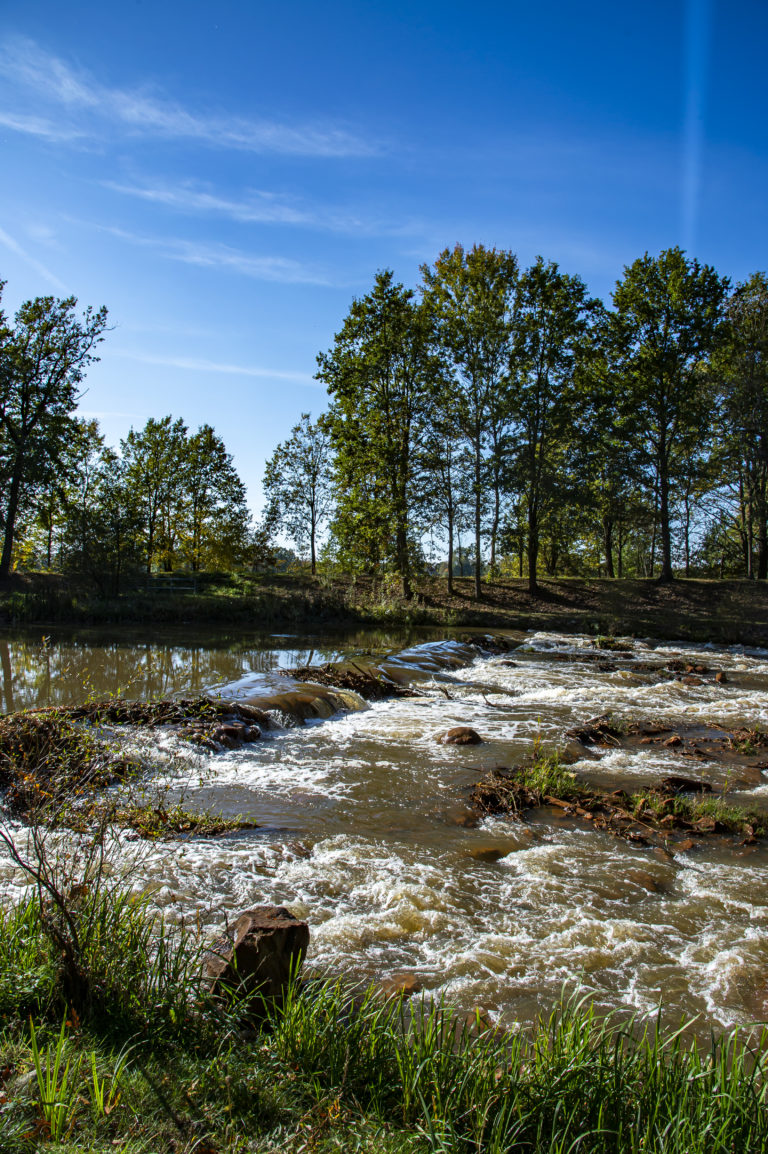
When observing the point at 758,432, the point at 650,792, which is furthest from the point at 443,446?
the point at 650,792

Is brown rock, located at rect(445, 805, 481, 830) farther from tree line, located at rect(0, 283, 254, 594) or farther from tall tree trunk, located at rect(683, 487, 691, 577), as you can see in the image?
tall tree trunk, located at rect(683, 487, 691, 577)

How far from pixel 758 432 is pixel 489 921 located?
3070 centimetres

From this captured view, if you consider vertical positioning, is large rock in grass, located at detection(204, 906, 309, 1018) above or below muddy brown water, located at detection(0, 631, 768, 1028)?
above

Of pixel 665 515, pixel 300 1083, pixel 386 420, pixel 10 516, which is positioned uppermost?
pixel 386 420

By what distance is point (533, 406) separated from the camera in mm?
30172

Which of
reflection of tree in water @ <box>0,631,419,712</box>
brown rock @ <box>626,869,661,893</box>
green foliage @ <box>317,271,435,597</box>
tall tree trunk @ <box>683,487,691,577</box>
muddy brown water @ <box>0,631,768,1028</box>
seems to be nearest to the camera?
muddy brown water @ <box>0,631,768,1028</box>

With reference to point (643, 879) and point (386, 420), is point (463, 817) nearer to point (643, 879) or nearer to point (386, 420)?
point (643, 879)

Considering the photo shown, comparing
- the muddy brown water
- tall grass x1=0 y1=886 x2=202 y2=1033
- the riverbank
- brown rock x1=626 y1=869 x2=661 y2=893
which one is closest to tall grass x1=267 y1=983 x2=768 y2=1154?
tall grass x1=0 y1=886 x2=202 y2=1033

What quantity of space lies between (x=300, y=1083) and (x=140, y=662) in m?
15.9

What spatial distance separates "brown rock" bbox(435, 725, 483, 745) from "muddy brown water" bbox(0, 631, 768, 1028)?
22 centimetres

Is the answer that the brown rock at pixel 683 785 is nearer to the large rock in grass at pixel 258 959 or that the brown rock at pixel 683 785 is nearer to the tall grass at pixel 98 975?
the large rock in grass at pixel 258 959

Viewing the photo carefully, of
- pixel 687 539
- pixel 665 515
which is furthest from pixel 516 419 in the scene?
pixel 687 539

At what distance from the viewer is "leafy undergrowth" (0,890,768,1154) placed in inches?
91.5

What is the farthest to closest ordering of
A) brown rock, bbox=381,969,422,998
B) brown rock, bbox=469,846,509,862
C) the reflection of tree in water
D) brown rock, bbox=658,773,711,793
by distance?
the reflection of tree in water
brown rock, bbox=658,773,711,793
brown rock, bbox=469,846,509,862
brown rock, bbox=381,969,422,998
